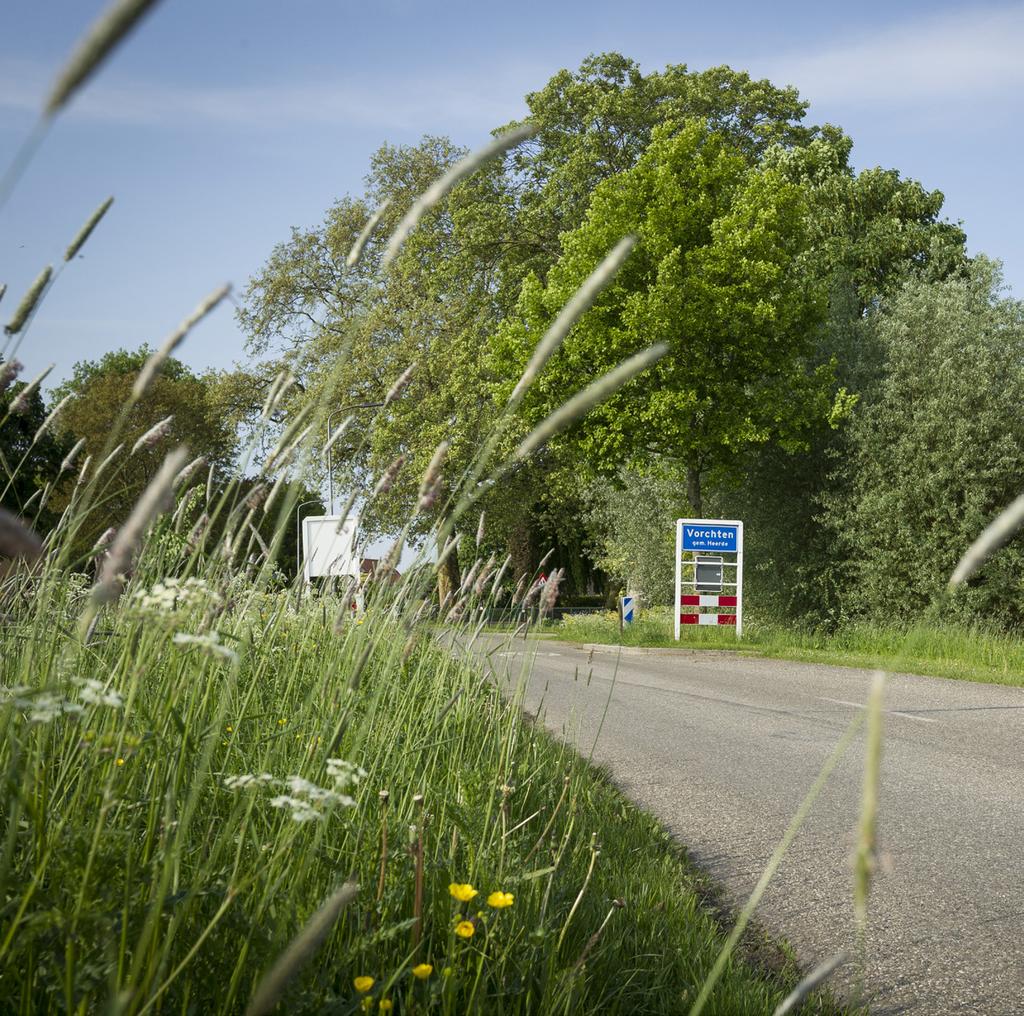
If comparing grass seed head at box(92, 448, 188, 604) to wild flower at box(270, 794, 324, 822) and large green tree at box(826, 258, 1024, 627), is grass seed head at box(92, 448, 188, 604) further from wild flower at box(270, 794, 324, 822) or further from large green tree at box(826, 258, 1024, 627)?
large green tree at box(826, 258, 1024, 627)

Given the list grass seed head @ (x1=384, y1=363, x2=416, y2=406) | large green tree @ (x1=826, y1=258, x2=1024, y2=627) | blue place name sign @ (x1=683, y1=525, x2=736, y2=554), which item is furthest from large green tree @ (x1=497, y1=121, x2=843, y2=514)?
grass seed head @ (x1=384, y1=363, x2=416, y2=406)

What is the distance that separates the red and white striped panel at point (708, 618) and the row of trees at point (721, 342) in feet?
8.12

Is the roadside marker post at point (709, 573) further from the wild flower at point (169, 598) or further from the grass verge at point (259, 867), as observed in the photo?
the wild flower at point (169, 598)

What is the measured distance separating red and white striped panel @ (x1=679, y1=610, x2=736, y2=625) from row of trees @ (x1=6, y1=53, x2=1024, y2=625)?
2475 millimetres

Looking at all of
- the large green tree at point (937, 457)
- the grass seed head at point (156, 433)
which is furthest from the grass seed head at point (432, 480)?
the large green tree at point (937, 457)

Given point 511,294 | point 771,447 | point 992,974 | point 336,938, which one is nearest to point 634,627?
point 771,447

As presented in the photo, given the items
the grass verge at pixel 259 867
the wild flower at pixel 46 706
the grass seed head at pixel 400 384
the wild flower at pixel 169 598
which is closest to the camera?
the wild flower at pixel 46 706

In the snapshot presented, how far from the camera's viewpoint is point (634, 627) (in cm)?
2466

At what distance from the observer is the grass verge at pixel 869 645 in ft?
52.1

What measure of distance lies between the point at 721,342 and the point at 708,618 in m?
6.54

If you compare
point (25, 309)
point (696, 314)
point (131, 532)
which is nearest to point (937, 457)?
point (696, 314)

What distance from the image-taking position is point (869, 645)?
2014cm

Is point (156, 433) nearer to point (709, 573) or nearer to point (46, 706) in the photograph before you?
point (46, 706)

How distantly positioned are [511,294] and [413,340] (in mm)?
3750
